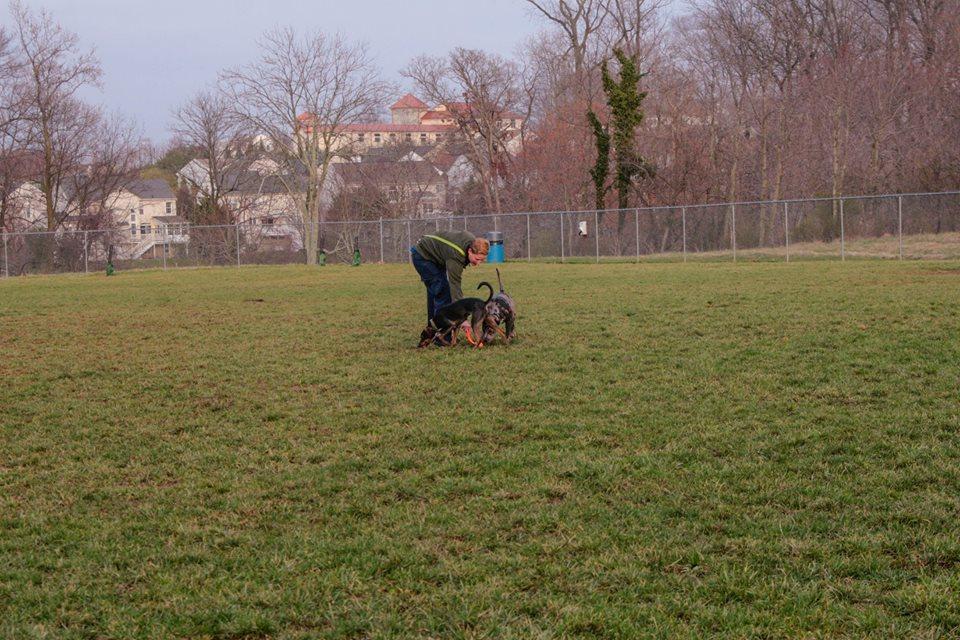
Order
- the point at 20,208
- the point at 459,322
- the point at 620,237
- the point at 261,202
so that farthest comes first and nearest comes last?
the point at 261,202, the point at 20,208, the point at 620,237, the point at 459,322

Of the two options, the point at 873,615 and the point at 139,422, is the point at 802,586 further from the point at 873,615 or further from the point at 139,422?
the point at 139,422

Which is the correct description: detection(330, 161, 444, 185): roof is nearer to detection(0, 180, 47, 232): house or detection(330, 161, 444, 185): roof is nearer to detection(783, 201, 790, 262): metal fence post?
detection(0, 180, 47, 232): house

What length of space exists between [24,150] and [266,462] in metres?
49.7

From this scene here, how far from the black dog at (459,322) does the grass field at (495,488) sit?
320mm

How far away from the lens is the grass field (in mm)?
3705

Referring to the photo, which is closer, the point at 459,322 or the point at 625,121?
the point at 459,322

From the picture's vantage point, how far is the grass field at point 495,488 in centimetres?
371

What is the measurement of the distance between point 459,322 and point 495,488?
5.71 metres

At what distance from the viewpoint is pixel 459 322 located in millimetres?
10977

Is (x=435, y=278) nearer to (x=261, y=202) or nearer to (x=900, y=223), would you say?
(x=900, y=223)

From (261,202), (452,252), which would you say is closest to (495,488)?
(452,252)

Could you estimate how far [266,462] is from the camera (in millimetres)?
6098

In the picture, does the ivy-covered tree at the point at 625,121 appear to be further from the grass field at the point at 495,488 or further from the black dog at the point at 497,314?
the black dog at the point at 497,314

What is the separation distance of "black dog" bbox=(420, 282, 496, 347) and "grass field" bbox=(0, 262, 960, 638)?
0.32m
